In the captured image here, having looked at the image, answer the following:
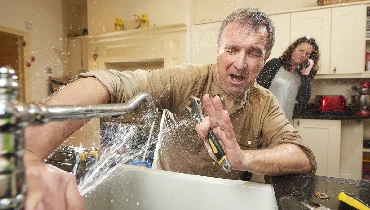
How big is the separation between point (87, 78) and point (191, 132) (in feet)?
1.37

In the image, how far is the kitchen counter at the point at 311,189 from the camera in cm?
48

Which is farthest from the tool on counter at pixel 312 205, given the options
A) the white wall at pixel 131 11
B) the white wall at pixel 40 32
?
the white wall at pixel 40 32

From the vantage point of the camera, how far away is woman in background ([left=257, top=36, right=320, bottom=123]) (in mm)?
1436

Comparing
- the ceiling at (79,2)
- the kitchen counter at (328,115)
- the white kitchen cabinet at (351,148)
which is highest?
the ceiling at (79,2)

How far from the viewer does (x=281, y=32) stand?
271 centimetres

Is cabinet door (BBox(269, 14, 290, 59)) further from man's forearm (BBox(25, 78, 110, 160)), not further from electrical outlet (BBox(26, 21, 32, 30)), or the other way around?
electrical outlet (BBox(26, 21, 32, 30))

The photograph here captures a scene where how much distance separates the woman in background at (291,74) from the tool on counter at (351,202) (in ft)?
2.74

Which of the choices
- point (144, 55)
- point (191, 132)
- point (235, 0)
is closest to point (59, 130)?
point (191, 132)

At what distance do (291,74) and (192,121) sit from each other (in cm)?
123

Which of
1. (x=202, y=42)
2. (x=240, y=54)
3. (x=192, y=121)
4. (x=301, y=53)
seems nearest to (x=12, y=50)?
(x=202, y=42)

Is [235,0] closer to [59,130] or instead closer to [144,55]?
[144,55]

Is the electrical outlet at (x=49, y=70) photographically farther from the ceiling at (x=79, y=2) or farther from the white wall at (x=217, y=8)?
the white wall at (x=217, y=8)

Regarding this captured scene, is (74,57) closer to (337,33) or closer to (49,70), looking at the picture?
(49,70)

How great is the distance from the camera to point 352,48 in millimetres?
2574
